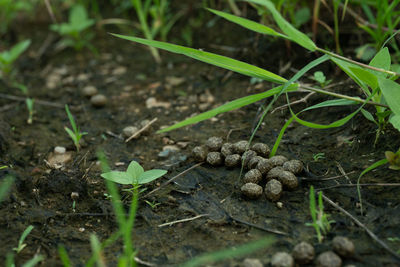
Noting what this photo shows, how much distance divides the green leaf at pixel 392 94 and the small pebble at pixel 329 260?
678 mm

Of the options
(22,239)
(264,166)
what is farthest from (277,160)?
(22,239)

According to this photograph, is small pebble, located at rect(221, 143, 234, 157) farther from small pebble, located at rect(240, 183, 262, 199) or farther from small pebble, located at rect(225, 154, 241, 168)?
small pebble, located at rect(240, 183, 262, 199)

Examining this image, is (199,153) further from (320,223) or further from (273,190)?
(320,223)

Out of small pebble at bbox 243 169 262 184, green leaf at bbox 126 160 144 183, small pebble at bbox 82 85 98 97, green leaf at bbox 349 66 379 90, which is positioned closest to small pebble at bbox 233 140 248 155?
small pebble at bbox 243 169 262 184

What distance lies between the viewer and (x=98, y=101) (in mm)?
3047

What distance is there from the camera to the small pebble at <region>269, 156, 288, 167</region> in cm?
202

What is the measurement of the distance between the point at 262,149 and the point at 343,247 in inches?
30.4

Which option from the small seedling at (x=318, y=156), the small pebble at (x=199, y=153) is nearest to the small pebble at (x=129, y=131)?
the small pebble at (x=199, y=153)

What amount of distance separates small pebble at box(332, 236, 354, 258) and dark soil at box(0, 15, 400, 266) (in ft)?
0.16

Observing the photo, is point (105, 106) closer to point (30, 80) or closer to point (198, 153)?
point (30, 80)

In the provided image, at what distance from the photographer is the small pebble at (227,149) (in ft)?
7.20

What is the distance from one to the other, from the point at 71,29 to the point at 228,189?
250 cm

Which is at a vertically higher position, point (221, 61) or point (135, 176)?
point (221, 61)

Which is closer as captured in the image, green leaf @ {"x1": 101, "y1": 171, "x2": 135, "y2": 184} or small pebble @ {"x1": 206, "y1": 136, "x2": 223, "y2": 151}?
green leaf @ {"x1": 101, "y1": 171, "x2": 135, "y2": 184}
